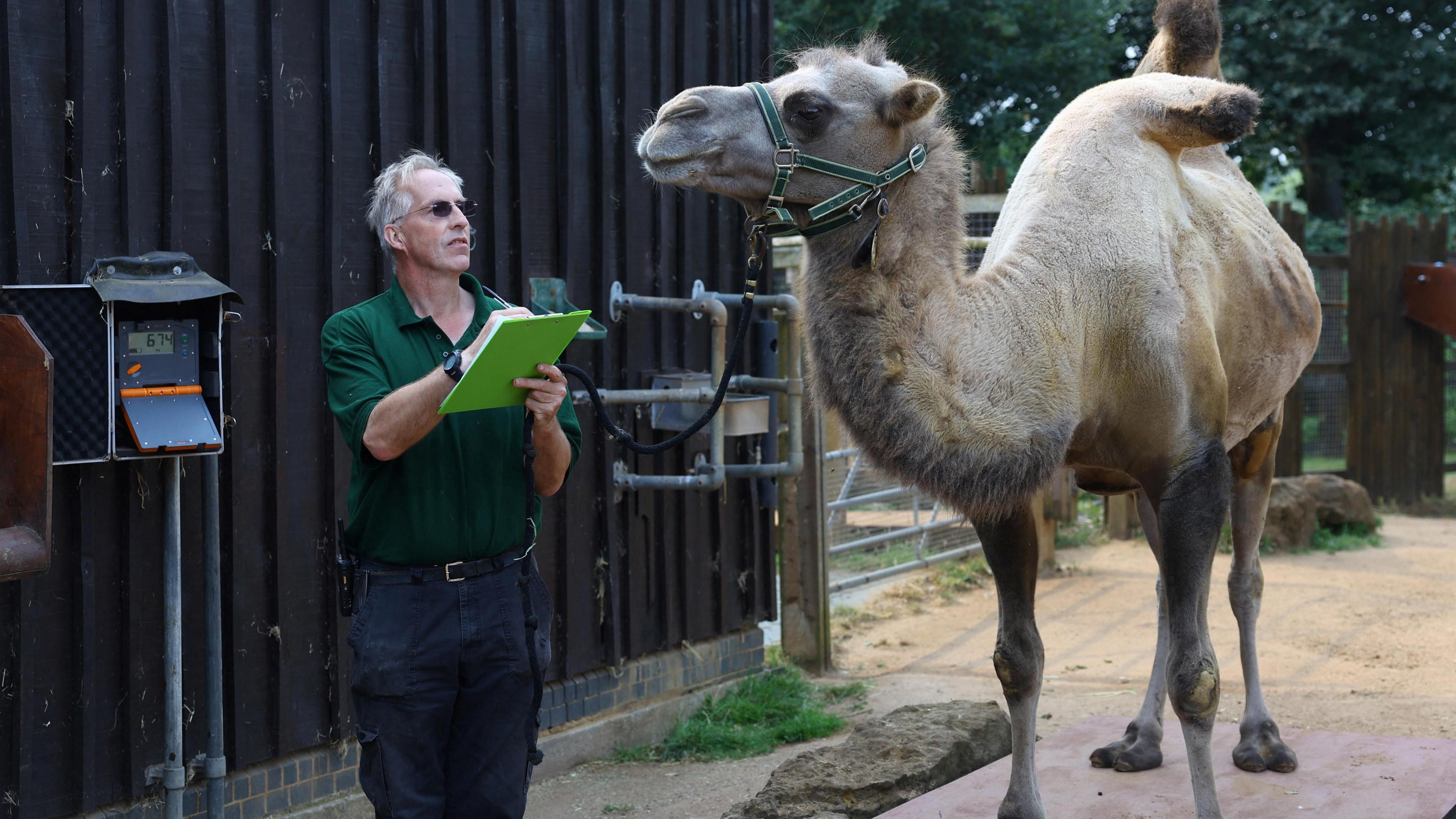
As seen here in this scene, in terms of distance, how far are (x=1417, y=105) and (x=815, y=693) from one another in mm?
16851

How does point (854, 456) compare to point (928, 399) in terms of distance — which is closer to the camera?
point (928, 399)

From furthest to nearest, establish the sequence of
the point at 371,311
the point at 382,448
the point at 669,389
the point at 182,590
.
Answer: the point at 669,389 < the point at 182,590 < the point at 371,311 < the point at 382,448

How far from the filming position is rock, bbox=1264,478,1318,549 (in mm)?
10969

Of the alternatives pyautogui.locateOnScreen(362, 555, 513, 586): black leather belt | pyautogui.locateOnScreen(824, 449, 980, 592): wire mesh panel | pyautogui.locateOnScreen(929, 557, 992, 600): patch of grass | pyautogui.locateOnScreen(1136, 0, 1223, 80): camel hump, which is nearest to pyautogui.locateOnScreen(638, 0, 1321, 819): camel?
pyautogui.locateOnScreen(1136, 0, 1223, 80): camel hump

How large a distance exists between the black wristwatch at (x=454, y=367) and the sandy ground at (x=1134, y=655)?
289 centimetres

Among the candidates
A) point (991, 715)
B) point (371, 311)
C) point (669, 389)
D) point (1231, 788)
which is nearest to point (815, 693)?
point (991, 715)

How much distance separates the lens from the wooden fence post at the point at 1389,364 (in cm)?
1323

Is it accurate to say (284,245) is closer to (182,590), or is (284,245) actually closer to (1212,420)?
(182,590)

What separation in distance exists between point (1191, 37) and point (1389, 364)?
9355 mm

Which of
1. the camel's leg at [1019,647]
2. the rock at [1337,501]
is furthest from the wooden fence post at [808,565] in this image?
the rock at [1337,501]

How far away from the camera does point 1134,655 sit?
26.2 ft

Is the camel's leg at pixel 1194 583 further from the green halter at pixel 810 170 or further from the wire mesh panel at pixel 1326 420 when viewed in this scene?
the wire mesh panel at pixel 1326 420

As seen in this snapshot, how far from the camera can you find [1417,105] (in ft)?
63.1

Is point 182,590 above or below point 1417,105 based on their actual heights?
below
